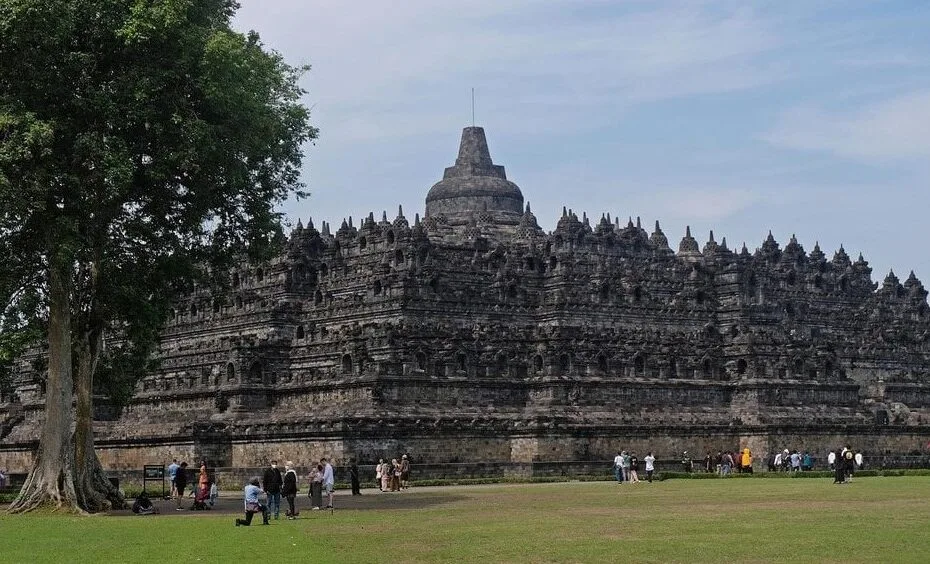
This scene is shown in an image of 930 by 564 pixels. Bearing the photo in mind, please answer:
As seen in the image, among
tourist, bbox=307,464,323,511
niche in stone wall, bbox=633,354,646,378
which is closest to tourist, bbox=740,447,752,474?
niche in stone wall, bbox=633,354,646,378

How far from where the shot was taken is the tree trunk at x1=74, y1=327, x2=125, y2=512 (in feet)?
173

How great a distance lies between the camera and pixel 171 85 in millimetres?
51938

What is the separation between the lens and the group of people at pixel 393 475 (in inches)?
2537

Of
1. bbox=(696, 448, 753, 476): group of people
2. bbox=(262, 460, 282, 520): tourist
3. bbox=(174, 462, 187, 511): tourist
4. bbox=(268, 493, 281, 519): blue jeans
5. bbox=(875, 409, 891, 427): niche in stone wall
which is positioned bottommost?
bbox=(268, 493, 281, 519): blue jeans

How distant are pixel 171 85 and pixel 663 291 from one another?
171ft

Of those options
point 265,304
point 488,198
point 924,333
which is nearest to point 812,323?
point 924,333

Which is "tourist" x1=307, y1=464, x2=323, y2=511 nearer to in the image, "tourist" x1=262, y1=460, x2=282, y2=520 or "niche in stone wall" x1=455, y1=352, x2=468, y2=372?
Result: "tourist" x1=262, y1=460, x2=282, y2=520

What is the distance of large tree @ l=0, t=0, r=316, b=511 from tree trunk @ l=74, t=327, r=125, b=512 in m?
0.06

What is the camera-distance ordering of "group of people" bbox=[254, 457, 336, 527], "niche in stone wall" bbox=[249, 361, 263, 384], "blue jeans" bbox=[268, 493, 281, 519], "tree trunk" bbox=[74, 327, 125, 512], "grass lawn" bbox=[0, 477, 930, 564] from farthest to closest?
1. "niche in stone wall" bbox=[249, 361, 263, 384]
2. "tree trunk" bbox=[74, 327, 125, 512]
3. "blue jeans" bbox=[268, 493, 281, 519]
4. "group of people" bbox=[254, 457, 336, 527]
5. "grass lawn" bbox=[0, 477, 930, 564]

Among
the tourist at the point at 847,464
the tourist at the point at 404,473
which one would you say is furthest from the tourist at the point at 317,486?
the tourist at the point at 847,464

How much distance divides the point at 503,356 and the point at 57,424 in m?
32.0

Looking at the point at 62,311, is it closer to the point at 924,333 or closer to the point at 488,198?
the point at 488,198

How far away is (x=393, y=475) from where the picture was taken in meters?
64.3

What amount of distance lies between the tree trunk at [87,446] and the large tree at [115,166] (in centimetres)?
6
